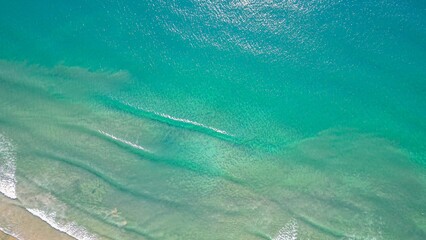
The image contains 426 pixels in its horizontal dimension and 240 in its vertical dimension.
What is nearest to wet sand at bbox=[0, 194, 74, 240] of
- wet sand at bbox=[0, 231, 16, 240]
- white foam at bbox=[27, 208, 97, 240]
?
wet sand at bbox=[0, 231, 16, 240]

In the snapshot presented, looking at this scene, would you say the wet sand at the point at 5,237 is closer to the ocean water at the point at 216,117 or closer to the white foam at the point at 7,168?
the ocean water at the point at 216,117

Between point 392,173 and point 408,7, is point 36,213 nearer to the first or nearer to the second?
point 392,173

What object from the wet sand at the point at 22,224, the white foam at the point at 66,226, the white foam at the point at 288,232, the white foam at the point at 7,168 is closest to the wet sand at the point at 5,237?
the wet sand at the point at 22,224

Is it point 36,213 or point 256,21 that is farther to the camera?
point 256,21

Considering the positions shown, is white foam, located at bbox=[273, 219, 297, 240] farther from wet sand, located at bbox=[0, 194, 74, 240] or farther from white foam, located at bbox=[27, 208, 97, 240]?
wet sand, located at bbox=[0, 194, 74, 240]

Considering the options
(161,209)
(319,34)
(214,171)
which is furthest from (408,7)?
(161,209)

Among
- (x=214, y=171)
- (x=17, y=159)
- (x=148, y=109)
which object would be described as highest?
(x=148, y=109)

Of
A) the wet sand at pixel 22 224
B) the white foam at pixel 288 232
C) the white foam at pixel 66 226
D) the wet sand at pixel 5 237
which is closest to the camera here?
the wet sand at pixel 5 237
